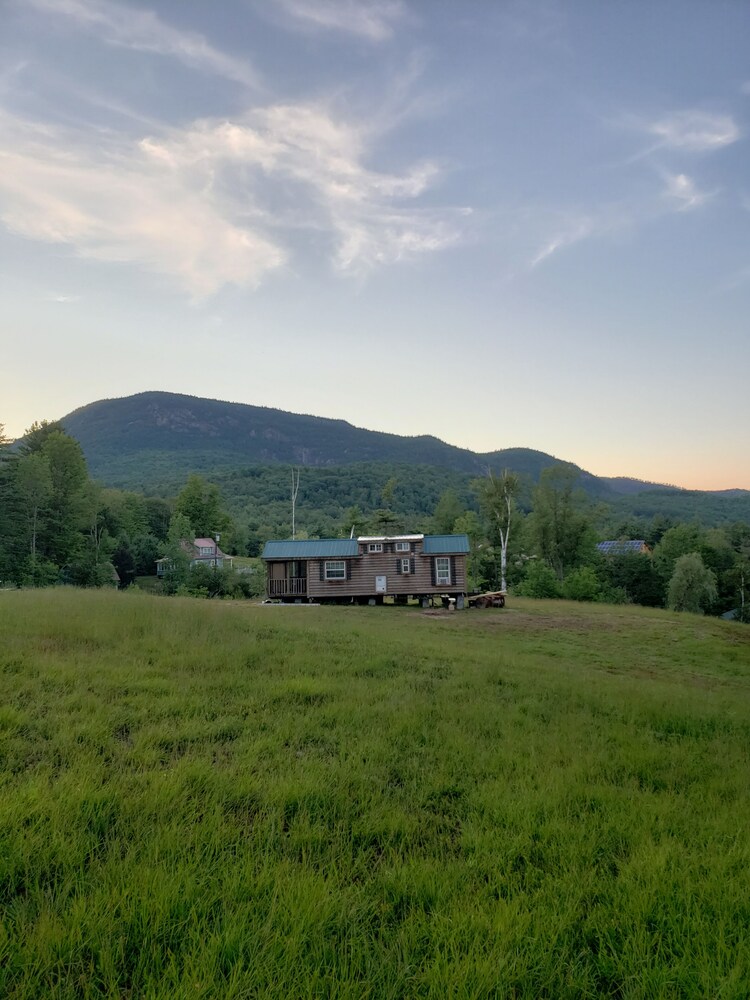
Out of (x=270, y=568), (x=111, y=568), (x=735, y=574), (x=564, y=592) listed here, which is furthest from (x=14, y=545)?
(x=735, y=574)

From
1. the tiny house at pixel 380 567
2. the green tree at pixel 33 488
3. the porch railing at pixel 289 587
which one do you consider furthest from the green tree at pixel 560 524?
the green tree at pixel 33 488

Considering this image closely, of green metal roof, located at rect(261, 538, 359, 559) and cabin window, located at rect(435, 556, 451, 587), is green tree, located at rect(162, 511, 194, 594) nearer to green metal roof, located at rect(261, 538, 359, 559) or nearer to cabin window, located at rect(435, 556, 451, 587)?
green metal roof, located at rect(261, 538, 359, 559)

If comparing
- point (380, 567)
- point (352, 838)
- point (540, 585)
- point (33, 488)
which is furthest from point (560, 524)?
point (352, 838)

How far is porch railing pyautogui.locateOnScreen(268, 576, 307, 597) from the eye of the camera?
32.9m

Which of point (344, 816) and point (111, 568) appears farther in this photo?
point (111, 568)

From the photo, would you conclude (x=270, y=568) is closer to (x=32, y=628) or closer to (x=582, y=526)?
(x=32, y=628)

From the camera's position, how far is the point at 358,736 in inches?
243

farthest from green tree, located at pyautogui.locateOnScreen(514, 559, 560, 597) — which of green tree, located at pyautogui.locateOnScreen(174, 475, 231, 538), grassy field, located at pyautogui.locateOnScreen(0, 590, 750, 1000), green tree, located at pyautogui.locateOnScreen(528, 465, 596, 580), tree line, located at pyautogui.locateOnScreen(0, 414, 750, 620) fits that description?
green tree, located at pyautogui.locateOnScreen(174, 475, 231, 538)

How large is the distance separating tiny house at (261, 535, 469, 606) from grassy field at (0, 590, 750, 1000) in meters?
23.2

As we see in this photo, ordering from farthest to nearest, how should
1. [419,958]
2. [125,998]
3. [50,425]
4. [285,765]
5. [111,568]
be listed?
[50,425], [111,568], [285,765], [419,958], [125,998]

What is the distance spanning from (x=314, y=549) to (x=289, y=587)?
3003 millimetres

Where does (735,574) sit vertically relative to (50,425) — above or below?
below

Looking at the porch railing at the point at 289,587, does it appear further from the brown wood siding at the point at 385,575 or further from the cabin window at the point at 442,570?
the cabin window at the point at 442,570

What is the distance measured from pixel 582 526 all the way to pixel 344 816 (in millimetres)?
54436
